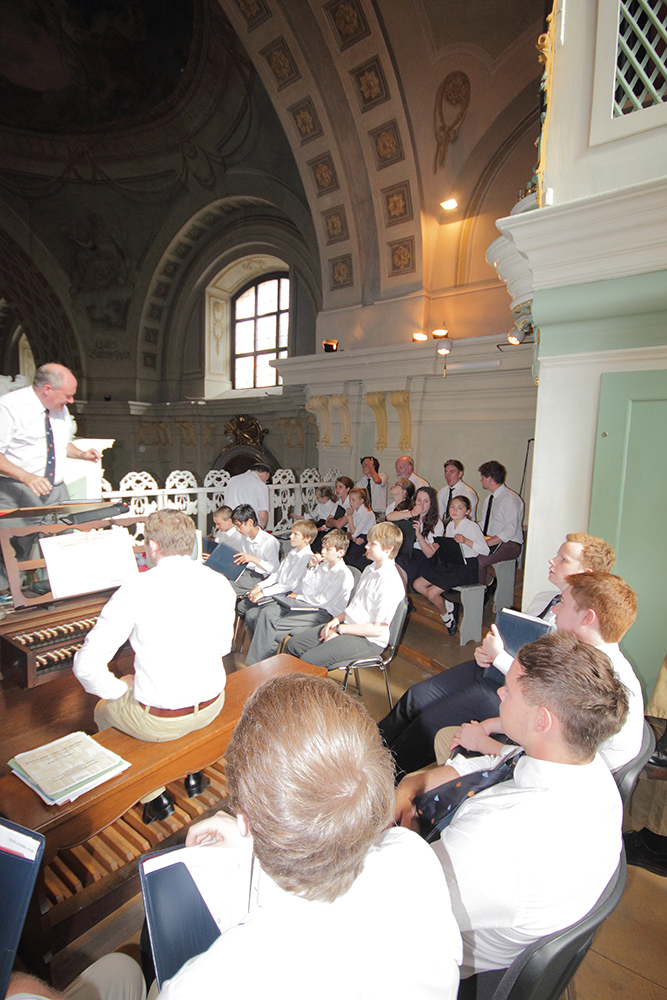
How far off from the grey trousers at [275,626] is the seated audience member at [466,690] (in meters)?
1.34

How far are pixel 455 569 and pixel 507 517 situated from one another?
810 mm

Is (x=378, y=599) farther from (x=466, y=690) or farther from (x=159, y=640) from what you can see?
(x=159, y=640)

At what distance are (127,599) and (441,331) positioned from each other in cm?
582

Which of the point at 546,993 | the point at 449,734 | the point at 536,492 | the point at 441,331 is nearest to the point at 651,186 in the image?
the point at 536,492

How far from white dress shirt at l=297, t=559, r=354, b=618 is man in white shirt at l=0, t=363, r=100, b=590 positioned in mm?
2108

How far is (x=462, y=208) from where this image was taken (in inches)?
301

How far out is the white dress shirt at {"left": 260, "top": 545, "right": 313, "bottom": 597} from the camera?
184 inches

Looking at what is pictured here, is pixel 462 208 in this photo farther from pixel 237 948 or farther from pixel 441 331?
pixel 237 948

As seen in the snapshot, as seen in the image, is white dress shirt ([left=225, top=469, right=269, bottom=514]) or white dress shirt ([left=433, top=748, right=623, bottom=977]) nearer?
white dress shirt ([left=433, top=748, right=623, bottom=977])

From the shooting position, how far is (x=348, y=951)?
86cm

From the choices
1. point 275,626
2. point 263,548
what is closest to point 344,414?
point 263,548

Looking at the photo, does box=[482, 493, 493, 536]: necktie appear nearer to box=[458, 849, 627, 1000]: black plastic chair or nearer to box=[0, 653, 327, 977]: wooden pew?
box=[0, 653, 327, 977]: wooden pew

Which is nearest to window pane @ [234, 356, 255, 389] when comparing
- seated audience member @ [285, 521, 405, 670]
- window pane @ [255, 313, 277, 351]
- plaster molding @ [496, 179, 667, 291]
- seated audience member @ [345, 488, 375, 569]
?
window pane @ [255, 313, 277, 351]

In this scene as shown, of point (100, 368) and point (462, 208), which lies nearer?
point (462, 208)
